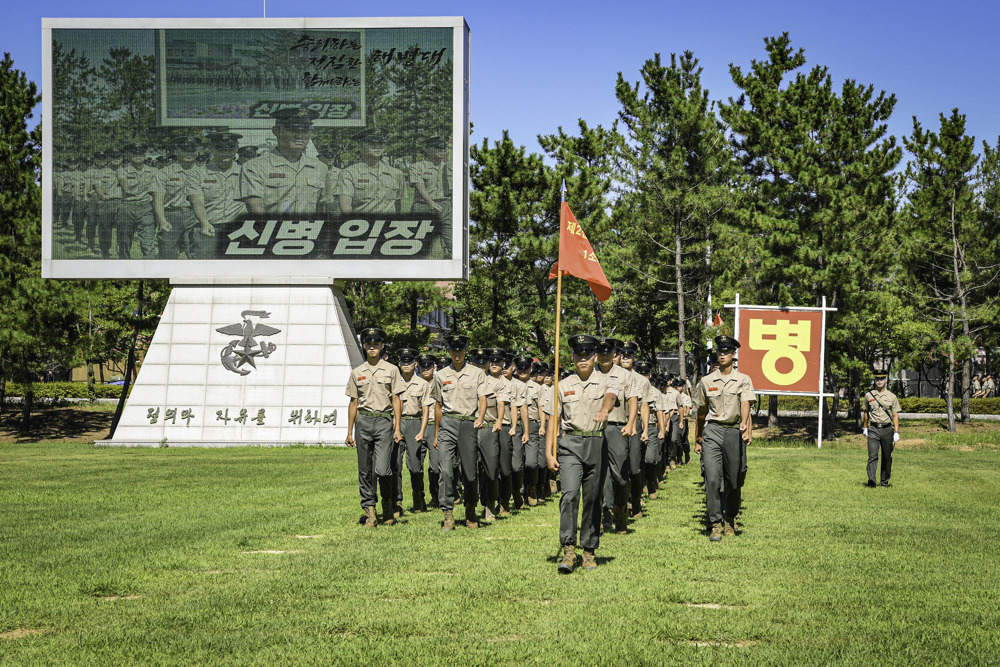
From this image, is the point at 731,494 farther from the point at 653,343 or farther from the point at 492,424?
the point at 653,343

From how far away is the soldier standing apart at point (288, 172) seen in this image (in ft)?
105

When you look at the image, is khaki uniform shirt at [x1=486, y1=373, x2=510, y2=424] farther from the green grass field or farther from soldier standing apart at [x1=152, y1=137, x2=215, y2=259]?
soldier standing apart at [x1=152, y1=137, x2=215, y2=259]

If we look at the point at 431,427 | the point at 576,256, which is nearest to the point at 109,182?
Result: the point at 431,427

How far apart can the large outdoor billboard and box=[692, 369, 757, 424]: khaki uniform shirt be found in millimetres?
19970

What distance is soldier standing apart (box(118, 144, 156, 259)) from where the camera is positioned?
105ft

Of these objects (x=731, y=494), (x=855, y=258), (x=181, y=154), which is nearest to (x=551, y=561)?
(x=731, y=494)

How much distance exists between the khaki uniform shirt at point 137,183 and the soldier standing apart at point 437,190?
8.44 m

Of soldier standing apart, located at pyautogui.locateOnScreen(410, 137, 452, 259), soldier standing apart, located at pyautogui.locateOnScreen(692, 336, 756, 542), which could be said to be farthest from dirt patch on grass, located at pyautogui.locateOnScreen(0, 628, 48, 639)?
soldier standing apart, located at pyautogui.locateOnScreen(410, 137, 452, 259)

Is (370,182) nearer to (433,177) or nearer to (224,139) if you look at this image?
(433,177)

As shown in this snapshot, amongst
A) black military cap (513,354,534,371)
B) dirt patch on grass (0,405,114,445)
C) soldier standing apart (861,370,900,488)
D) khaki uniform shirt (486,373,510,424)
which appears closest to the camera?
khaki uniform shirt (486,373,510,424)

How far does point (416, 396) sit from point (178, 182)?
2137cm

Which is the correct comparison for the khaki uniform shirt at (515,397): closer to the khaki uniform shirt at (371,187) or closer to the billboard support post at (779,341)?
the khaki uniform shirt at (371,187)

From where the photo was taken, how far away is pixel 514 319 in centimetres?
4688

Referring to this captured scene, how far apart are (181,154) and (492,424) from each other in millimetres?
22222
